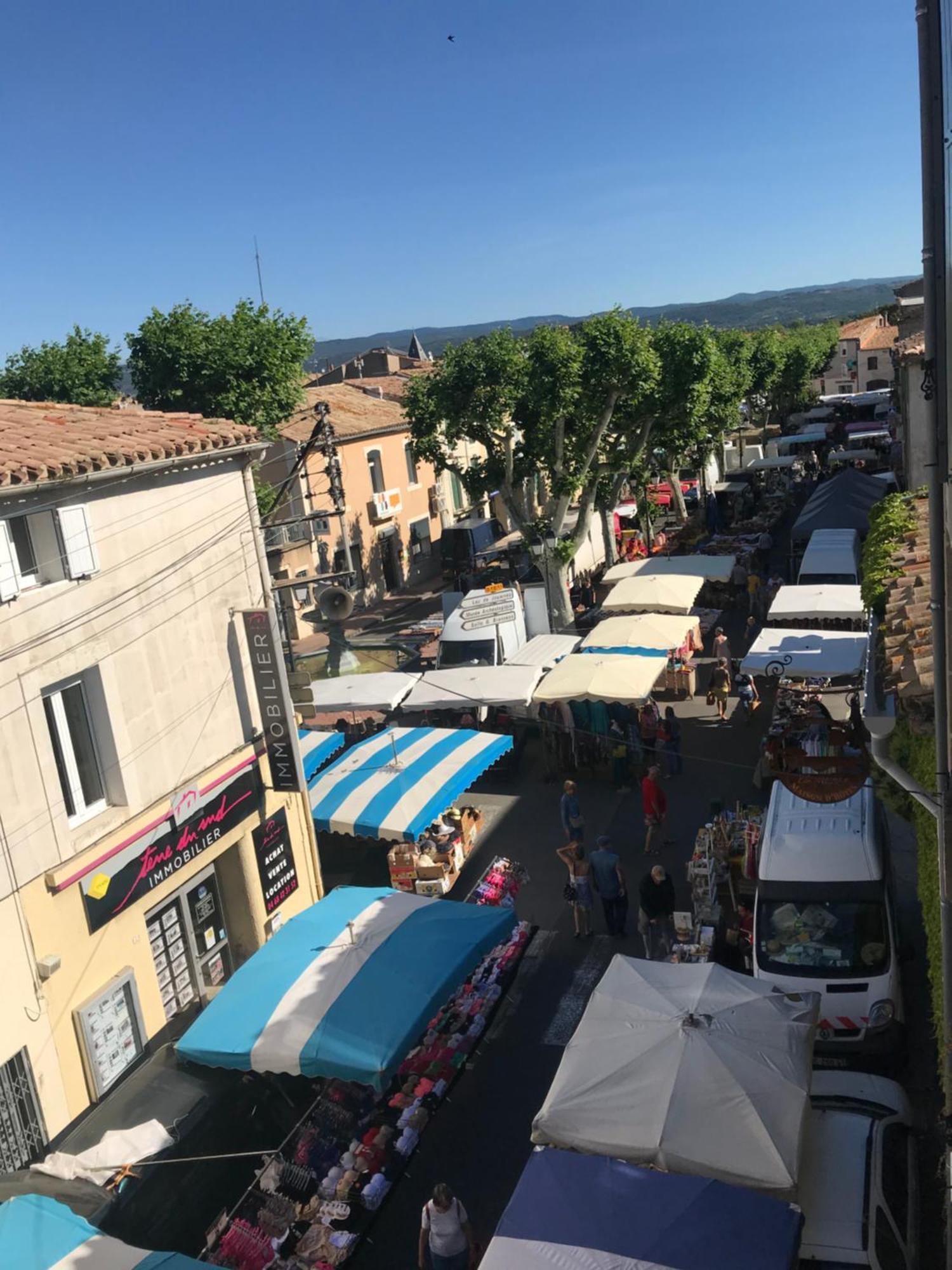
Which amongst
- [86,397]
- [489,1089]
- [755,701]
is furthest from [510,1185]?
[86,397]

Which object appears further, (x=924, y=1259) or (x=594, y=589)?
(x=594, y=589)

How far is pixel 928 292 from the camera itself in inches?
204

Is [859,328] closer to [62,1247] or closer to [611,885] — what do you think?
[611,885]

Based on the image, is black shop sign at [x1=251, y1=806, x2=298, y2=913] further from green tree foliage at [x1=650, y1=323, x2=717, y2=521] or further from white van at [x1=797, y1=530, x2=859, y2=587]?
green tree foliage at [x1=650, y1=323, x2=717, y2=521]

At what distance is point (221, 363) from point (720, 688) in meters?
11.2

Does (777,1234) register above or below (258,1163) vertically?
above

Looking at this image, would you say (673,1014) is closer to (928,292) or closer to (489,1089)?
(489,1089)

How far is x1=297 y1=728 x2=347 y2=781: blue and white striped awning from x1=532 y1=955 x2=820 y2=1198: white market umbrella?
8273 millimetres

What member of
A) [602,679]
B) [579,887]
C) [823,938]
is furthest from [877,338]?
[823,938]

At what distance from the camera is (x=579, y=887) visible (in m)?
11.9

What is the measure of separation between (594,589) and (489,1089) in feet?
67.1

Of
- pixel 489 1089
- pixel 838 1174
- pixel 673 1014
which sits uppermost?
pixel 673 1014

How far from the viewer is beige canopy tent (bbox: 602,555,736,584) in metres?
24.2

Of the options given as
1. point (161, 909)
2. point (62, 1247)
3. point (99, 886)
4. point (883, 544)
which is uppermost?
point (883, 544)
